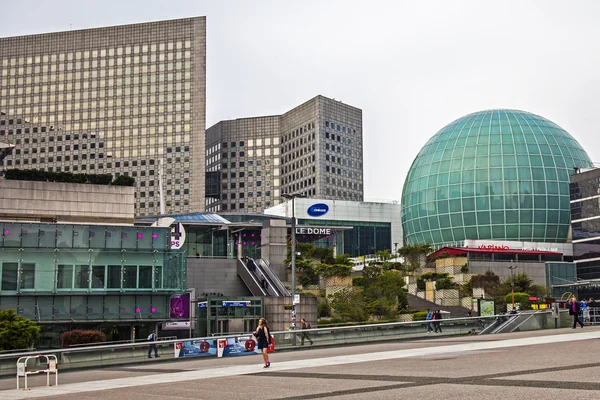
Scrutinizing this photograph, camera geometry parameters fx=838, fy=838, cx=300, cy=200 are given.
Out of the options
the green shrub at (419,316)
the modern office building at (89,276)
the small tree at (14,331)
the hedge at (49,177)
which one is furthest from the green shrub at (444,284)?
the small tree at (14,331)

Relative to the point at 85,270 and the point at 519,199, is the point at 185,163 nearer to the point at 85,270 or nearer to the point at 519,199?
the point at 519,199

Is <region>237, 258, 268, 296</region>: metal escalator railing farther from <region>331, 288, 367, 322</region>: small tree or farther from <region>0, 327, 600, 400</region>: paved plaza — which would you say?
<region>0, 327, 600, 400</region>: paved plaza

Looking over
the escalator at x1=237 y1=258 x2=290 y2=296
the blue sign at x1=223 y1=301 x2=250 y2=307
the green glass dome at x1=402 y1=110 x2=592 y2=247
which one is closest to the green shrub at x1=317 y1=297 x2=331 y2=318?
the escalator at x1=237 y1=258 x2=290 y2=296

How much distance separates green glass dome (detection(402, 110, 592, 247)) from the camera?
362ft

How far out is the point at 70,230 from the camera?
52906mm

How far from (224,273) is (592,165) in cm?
6481

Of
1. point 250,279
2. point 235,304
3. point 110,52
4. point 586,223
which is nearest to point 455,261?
point 586,223

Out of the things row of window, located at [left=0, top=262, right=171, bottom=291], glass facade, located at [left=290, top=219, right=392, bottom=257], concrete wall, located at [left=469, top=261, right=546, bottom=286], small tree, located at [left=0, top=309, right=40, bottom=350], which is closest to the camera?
small tree, located at [left=0, top=309, right=40, bottom=350]

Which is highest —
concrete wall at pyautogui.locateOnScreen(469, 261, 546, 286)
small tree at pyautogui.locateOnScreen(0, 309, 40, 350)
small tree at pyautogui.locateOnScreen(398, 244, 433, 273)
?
small tree at pyautogui.locateOnScreen(398, 244, 433, 273)

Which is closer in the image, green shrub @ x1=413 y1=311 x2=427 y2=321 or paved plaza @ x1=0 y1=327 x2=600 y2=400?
paved plaza @ x1=0 y1=327 x2=600 y2=400

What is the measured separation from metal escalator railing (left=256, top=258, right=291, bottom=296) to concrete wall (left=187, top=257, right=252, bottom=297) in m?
2.75

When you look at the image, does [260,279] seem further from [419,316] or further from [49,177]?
[49,177]

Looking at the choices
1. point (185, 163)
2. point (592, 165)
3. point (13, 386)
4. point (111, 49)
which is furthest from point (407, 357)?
point (111, 49)

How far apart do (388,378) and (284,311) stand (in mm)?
42458
